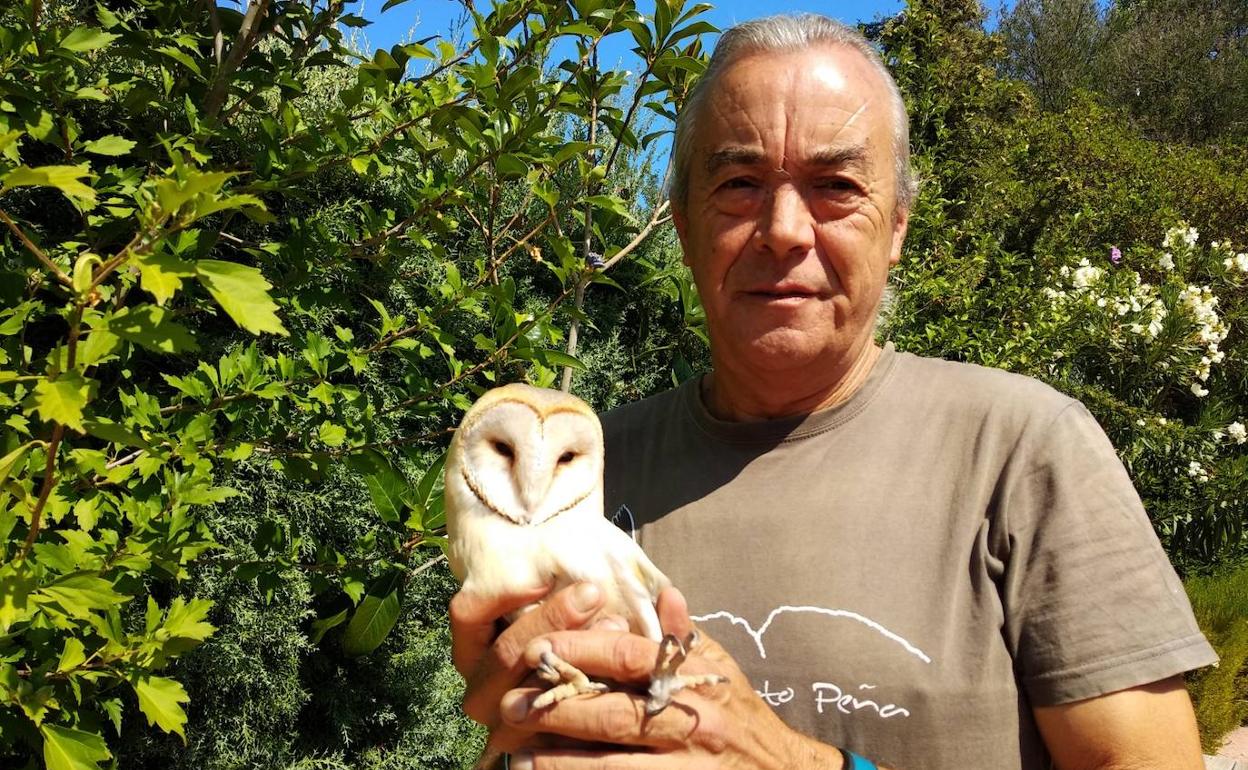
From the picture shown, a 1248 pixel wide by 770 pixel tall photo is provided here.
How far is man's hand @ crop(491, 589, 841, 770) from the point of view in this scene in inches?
50.1

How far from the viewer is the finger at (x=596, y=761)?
126 centimetres

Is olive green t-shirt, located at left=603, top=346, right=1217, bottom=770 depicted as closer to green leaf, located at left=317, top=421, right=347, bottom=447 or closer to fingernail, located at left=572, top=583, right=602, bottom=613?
fingernail, located at left=572, top=583, right=602, bottom=613

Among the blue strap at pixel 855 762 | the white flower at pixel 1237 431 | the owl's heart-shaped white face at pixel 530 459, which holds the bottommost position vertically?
the white flower at pixel 1237 431

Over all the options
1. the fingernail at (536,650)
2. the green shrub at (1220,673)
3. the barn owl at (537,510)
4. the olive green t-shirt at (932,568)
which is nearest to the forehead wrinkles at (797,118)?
the olive green t-shirt at (932,568)

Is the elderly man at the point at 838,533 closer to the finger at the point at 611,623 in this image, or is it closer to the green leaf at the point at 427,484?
the finger at the point at 611,623

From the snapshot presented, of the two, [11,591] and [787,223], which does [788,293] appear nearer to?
[787,223]

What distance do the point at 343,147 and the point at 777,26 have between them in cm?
119

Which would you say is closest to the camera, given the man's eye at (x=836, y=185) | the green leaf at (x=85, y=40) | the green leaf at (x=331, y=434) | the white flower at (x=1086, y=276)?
the man's eye at (x=836, y=185)

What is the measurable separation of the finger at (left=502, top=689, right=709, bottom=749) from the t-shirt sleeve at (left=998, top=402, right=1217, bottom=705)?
58 centimetres

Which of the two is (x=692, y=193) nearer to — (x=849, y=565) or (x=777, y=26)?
(x=777, y=26)

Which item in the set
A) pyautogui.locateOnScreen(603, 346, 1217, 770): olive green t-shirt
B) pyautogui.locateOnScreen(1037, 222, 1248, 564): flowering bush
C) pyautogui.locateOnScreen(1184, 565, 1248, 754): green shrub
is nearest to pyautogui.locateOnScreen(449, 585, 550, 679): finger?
pyautogui.locateOnScreen(603, 346, 1217, 770): olive green t-shirt

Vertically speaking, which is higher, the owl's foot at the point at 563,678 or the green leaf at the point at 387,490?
the green leaf at the point at 387,490

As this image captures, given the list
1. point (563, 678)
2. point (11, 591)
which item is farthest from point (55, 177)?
point (563, 678)

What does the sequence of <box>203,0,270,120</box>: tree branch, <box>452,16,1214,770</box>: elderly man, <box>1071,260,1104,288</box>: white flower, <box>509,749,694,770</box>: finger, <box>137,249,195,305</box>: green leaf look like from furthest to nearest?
<box>1071,260,1104,288</box>: white flower < <box>203,0,270,120</box>: tree branch < <box>452,16,1214,770</box>: elderly man < <box>509,749,694,770</box>: finger < <box>137,249,195,305</box>: green leaf
